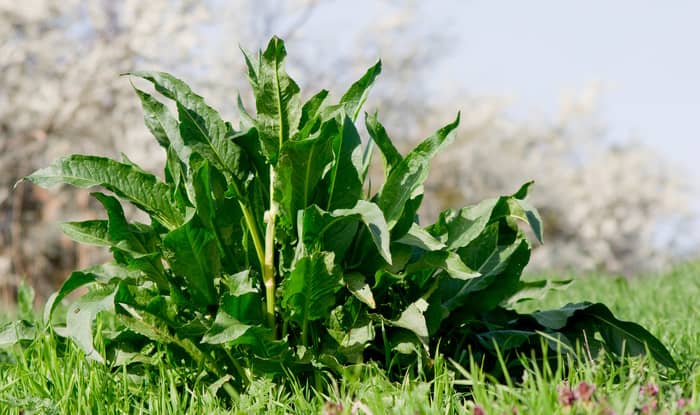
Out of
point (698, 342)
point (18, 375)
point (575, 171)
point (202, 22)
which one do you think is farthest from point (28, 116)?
point (575, 171)

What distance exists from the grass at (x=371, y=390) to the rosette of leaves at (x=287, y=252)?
84 millimetres

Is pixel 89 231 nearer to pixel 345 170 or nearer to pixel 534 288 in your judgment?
pixel 345 170

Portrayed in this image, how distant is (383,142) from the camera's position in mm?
2232

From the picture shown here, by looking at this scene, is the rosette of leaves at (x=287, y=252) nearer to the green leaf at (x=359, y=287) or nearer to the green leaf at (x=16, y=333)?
the green leaf at (x=359, y=287)

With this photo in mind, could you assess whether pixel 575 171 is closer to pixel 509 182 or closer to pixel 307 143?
pixel 509 182

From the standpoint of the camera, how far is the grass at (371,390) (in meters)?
1.60

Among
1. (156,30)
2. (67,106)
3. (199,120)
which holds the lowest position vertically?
(199,120)

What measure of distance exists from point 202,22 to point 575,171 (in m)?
13.1

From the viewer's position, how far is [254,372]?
2.23 m

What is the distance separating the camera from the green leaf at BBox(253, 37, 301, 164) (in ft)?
7.07

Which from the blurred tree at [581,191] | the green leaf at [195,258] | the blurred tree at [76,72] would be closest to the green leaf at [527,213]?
the green leaf at [195,258]

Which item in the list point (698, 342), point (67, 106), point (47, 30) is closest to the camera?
point (698, 342)

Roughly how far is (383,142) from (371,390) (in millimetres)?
715

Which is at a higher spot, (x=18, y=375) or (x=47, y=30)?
(x=47, y=30)
